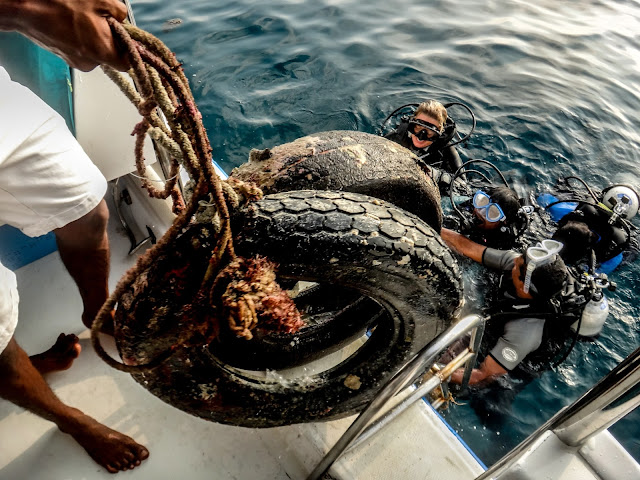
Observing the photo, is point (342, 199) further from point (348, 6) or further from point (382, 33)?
point (348, 6)

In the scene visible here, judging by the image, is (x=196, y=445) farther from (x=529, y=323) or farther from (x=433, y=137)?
(x=433, y=137)

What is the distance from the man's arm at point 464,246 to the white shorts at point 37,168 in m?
3.18

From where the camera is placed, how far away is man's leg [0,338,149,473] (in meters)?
1.63

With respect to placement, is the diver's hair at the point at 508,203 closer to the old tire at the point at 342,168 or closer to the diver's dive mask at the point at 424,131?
the diver's dive mask at the point at 424,131

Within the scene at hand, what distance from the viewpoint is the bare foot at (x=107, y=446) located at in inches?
69.2

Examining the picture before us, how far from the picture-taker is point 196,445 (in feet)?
6.14

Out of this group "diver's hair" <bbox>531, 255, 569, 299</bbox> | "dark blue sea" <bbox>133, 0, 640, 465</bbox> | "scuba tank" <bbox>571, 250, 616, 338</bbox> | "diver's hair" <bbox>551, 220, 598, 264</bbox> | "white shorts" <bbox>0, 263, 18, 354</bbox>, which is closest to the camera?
"white shorts" <bbox>0, 263, 18, 354</bbox>

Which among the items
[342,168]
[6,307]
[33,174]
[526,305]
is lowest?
[526,305]

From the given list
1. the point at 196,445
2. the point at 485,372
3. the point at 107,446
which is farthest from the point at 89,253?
the point at 485,372

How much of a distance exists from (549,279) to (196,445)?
8.32ft

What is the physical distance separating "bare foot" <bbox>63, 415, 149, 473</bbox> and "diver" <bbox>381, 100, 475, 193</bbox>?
360 cm

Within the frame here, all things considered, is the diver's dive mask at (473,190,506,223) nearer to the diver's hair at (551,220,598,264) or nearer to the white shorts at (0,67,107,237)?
the diver's hair at (551,220,598,264)

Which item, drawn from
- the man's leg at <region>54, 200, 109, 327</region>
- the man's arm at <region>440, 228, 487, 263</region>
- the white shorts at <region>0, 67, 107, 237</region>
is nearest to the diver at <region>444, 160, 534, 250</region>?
the man's arm at <region>440, 228, 487, 263</region>

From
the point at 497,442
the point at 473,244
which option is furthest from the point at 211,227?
the point at 473,244
